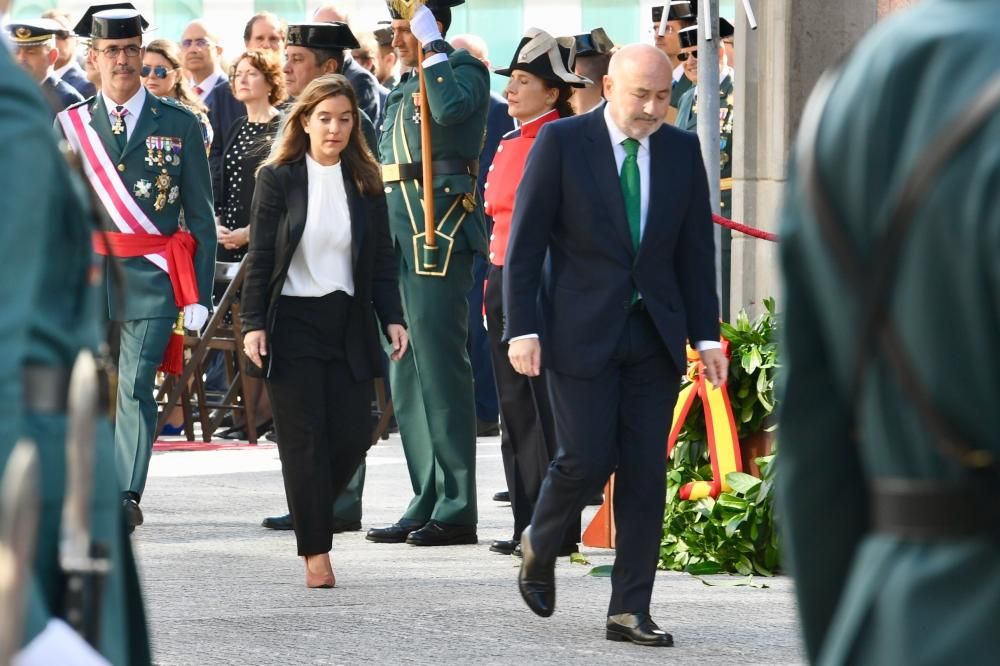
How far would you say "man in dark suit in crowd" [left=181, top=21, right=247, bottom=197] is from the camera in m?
14.8

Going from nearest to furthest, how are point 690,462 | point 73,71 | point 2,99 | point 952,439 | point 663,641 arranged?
point 952,439 < point 2,99 < point 663,641 < point 690,462 < point 73,71

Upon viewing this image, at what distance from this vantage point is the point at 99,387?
2775mm

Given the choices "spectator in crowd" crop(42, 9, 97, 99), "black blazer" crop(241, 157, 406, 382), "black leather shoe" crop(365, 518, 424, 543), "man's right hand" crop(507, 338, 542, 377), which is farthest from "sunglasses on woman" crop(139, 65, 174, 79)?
"man's right hand" crop(507, 338, 542, 377)

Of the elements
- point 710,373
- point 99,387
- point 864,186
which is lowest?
point 710,373

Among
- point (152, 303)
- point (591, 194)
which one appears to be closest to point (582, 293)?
point (591, 194)

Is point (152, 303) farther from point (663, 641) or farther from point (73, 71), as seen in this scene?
point (73, 71)

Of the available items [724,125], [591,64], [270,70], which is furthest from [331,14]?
[591,64]

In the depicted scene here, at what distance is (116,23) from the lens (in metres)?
10.1

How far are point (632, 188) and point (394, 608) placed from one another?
161cm

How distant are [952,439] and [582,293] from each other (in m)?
4.99

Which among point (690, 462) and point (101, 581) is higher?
point (101, 581)

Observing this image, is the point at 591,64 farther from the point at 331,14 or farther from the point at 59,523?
the point at 59,523

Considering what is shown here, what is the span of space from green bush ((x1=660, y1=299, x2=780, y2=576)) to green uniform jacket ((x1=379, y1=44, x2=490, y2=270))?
54.4 inches

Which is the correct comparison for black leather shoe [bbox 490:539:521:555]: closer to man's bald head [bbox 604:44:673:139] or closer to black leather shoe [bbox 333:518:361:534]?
black leather shoe [bbox 333:518:361:534]
